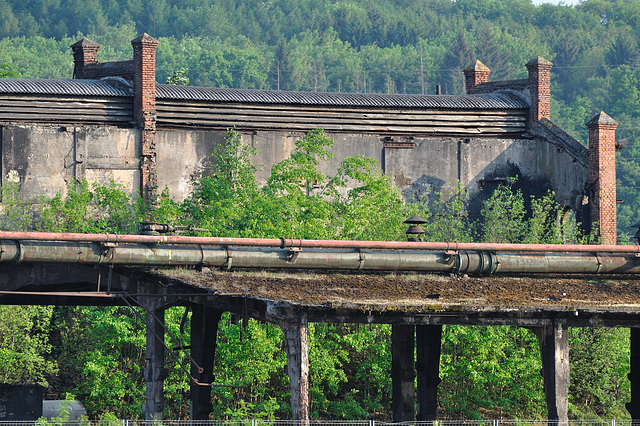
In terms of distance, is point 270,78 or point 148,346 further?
point 270,78

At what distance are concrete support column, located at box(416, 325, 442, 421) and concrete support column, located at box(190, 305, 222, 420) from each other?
5.17 m

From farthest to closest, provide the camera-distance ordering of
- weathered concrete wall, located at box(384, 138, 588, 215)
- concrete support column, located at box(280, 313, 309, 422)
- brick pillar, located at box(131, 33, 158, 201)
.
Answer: weathered concrete wall, located at box(384, 138, 588, 215)
brick pillar, located at box(131, 33, 158, 201)
concrete support column, located at box(280, 313, 309, 422)

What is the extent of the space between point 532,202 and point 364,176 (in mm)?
6502

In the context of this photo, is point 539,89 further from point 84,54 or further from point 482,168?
point 84,54

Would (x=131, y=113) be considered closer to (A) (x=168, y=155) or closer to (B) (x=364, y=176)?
(A) (x=168, y=155)

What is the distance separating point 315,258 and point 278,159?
16.4 m

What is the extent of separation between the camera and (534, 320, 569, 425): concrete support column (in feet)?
70.7

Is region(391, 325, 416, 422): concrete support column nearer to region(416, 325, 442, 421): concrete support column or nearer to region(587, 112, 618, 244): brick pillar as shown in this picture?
region(416, 325, 442, 421): concrete support column

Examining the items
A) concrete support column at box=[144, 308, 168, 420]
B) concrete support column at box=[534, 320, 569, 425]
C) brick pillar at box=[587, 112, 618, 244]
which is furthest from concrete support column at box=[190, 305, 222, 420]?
brick pillar at box=[587, 112, 618, 244]

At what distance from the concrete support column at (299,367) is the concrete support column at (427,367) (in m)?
7.75

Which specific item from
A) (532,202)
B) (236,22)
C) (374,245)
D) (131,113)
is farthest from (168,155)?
(236,22)

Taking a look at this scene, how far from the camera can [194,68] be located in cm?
14000

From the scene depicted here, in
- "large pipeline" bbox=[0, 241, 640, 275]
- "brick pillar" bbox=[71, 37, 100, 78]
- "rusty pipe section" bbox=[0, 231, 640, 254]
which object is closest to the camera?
"rusty pipe section" bbox=[0, 231, 640, 254]

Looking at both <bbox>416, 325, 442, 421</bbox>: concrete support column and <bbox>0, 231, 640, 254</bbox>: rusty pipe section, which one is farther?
<bbox>416, 325, 442, 421</bbox>: concrete support column
